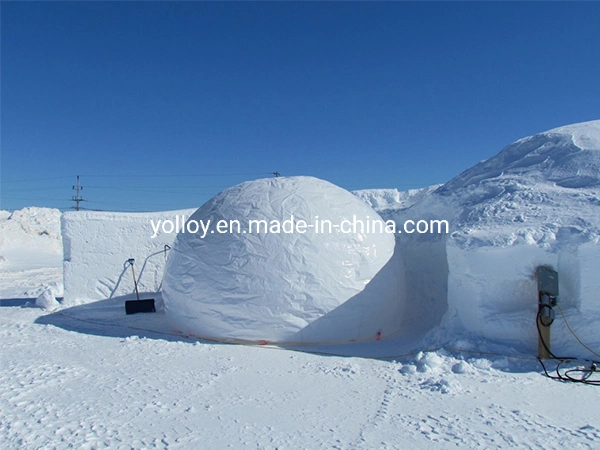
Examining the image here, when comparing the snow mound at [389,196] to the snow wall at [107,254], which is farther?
the snow mound at [389,196]

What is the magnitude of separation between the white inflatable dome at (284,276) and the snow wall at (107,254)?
3128 millimetres

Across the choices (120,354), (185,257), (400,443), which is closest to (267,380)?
Answer: (400,443)

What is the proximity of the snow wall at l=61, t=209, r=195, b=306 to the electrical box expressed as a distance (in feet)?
22.9

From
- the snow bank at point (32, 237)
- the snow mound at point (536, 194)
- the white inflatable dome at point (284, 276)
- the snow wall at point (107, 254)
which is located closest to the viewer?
the snow mound at point (536, 194)

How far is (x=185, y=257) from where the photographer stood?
5879 mm

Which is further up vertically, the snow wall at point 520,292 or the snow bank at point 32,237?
the snow bank at point 32,237

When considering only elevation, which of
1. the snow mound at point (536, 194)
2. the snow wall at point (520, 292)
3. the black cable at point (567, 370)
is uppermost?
the snow mound at point (536, 194)

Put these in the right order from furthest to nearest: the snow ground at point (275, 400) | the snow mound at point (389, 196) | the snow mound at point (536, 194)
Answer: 1. the snow mound at point (389, 196)
2. the snow mound at point (536, 194)
3. the snow ground at point (275, 400)

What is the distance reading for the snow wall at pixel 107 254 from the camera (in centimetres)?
873

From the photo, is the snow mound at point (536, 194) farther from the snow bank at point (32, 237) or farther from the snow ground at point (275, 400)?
the snow bank at point (32, 237)

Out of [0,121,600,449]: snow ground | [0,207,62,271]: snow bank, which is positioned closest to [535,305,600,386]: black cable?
[0,121,600,449]: snow ground

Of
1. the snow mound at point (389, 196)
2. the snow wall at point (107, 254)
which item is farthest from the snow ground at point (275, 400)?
the snow mound at point (389, 196)

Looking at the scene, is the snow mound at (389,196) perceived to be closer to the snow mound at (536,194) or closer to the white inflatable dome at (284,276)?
the snow mound at (536,194)

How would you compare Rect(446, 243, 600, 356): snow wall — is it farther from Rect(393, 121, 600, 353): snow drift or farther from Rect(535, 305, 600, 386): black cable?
Rect(535, 305, 600, 386): black cable
